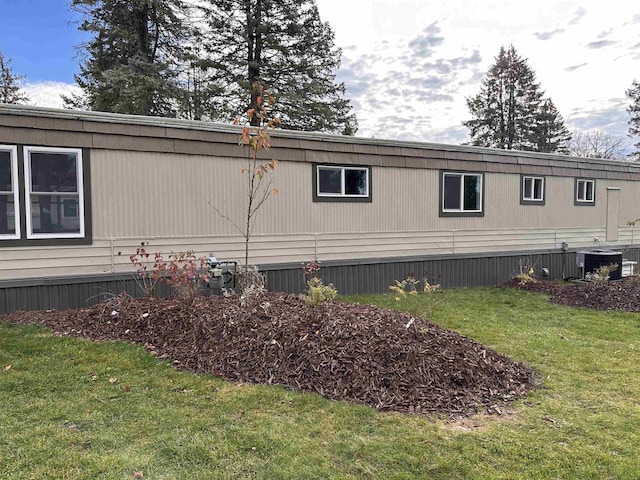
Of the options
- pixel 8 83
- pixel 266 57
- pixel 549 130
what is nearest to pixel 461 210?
pixel 266 57

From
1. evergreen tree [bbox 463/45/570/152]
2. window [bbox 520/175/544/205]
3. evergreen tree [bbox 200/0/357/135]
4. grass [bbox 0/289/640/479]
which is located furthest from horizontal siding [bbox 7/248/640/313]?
evergreen tree [bbox 463/45/570/152]

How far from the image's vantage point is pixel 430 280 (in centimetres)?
950

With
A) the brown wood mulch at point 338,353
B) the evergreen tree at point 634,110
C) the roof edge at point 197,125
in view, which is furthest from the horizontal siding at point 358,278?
the evergreen tree at point 634,110

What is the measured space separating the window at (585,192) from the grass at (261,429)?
27.4 ft

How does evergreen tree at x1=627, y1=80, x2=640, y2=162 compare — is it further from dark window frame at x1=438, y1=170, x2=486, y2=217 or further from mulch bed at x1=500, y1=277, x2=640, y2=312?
dark window frame at x1=438, y1=170, x2=486, y2=217

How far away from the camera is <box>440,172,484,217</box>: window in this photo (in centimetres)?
973

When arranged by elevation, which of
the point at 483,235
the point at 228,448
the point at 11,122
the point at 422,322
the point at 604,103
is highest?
the point at 604,103

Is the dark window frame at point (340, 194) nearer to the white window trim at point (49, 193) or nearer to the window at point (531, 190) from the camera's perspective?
the white window trim at point (49, 193)

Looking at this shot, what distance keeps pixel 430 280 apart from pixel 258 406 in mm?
6697

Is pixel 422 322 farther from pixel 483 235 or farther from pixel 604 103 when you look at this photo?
pixel 604 103

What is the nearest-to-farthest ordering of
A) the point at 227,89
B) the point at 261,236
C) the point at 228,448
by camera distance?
the point at 228,448 → the point at 261,236 → the point at 227,89

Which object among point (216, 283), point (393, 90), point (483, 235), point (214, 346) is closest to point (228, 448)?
point (214, 346)

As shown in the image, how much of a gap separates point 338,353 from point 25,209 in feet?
15.7

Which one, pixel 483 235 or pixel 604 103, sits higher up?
pixel 604 103
